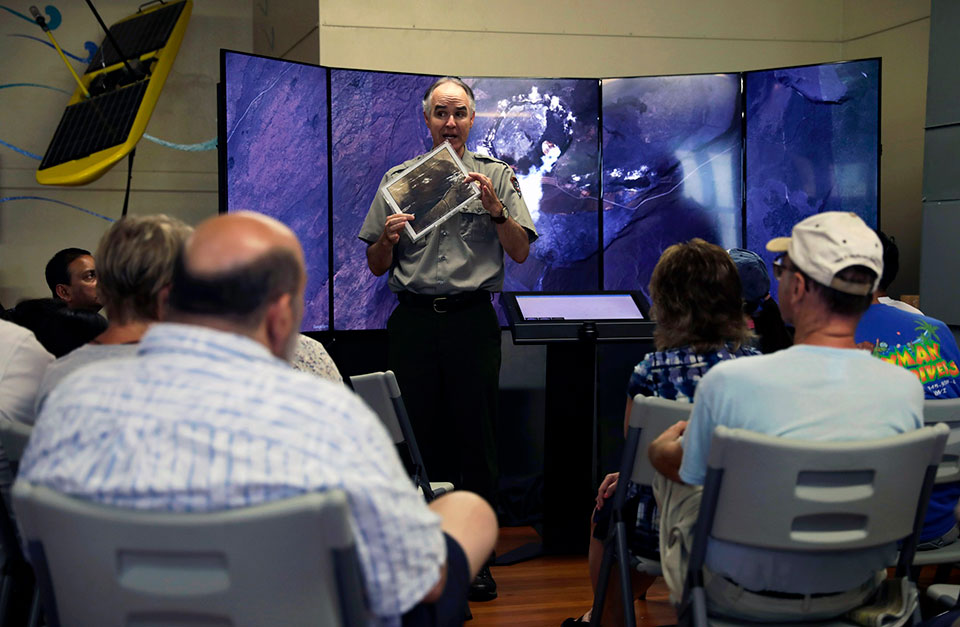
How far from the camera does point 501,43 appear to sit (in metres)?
5.53

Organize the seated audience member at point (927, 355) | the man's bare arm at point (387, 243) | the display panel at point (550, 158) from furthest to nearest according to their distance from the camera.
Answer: the display panel at point (550, 158) < the man's bare arm at point (387, 243) < the seated audience member at point (927, 355)

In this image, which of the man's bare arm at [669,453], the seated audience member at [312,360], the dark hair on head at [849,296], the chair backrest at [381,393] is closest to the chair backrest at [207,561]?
the man's bare arm at [669,453]

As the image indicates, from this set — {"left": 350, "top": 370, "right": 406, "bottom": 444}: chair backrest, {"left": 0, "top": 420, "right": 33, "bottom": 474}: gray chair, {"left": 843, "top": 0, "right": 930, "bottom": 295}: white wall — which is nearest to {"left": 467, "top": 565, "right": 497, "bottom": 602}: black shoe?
{"left": 350, "top": 370, "right": 406, "bottom": 444}: chair backrest

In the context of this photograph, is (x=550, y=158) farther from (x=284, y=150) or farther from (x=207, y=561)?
(x=207, y=561)

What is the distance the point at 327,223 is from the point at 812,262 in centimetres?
308

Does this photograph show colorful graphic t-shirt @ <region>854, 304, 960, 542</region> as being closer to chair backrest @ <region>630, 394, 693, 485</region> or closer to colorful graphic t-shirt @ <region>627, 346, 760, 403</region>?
colorful graphic t-shirt @ <region>627, 346, 760, 403</region>

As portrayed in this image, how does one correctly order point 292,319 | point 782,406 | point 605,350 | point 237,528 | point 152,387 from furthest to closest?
1. point 605,350
2. point 782,406
3. point 292,319
4. point 152,387
5. point 237,528

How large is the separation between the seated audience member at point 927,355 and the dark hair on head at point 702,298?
317 mm

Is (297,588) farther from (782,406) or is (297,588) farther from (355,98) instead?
(355,98)

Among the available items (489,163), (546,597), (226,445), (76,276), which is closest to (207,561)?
(226,445)

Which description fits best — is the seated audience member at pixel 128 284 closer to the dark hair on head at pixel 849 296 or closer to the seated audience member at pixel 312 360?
the seated audience member at pixel 312 360

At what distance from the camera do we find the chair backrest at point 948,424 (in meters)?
2.20

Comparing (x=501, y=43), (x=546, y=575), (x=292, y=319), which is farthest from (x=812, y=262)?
(x=501, y=43)

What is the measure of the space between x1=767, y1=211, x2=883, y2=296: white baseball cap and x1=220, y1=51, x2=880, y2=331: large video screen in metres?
2.77
